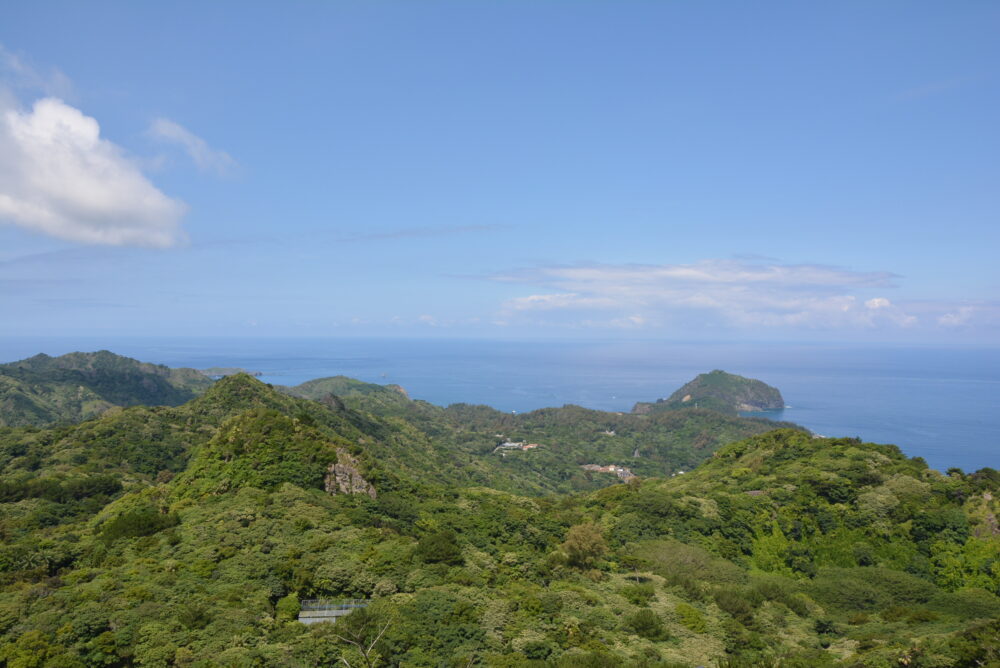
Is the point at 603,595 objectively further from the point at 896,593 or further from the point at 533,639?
the point at 896,593

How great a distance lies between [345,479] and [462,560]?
15.2 m

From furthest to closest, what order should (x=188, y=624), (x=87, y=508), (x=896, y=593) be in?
(x=87, y=508)
(x=896, y=593)
(x=188, y=624)

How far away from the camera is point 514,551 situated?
120ft

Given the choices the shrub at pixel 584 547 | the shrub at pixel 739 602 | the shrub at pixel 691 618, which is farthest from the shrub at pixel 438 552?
the shrub at pixel 739 602

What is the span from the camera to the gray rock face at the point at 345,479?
4124cm

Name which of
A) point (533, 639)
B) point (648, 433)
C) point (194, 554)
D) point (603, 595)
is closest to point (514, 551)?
point (603, 595)

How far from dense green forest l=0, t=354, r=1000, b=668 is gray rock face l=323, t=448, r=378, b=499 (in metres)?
0.19

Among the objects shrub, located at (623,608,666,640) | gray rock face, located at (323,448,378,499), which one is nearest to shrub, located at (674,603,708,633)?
shrub, located at (623,608,666,640)

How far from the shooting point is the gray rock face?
135 feet

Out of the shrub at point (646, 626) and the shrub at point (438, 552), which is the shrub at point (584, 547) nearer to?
the shrub at point (646, 626)

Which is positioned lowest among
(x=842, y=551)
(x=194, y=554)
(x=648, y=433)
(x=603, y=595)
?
(x=648, y=433)

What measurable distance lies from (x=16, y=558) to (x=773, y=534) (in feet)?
196

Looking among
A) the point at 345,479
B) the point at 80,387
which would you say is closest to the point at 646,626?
the point at 345,479

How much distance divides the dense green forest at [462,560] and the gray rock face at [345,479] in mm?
190
